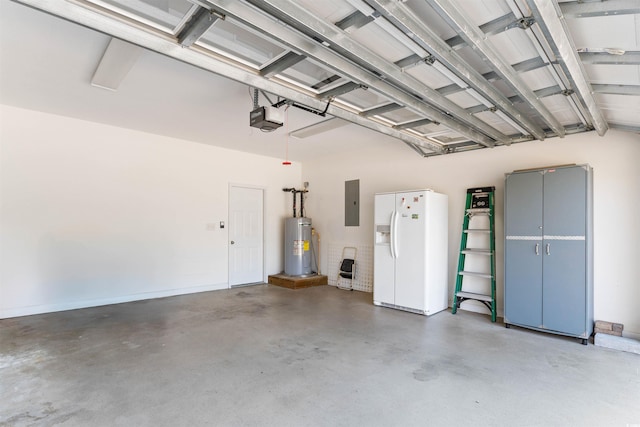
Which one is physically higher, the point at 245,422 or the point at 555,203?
the point at 555,203

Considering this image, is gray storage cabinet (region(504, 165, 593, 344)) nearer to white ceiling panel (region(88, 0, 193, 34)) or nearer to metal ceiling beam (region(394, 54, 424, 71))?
metal ceiling beam (region(394, 54, 424, 71))

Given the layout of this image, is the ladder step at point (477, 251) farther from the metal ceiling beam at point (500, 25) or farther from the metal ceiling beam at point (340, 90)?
the metal ceiling beam at point (500, 25)

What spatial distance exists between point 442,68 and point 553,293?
122 inches

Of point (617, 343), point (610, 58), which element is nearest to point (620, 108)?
point (610, 58)

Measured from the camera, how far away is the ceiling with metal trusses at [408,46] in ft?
6.26

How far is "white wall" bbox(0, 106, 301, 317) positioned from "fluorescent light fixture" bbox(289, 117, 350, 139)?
1992mm

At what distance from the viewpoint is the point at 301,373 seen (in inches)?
118

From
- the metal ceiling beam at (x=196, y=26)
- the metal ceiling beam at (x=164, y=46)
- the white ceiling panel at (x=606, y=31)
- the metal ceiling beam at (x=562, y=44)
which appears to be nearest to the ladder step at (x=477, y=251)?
the metal ceiling beam at (x=562, y=44)

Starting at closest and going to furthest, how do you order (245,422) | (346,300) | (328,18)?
(328,18)
(245,422)
(346,300)

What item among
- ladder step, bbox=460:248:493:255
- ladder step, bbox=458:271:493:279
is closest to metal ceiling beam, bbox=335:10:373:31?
ladder step, bbox=460:248:493:255

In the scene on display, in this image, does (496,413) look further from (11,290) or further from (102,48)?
(11,290)

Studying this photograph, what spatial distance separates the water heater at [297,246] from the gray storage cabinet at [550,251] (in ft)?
13.1

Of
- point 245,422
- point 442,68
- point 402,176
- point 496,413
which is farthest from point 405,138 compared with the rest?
point 245,422

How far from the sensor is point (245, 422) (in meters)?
2.28
